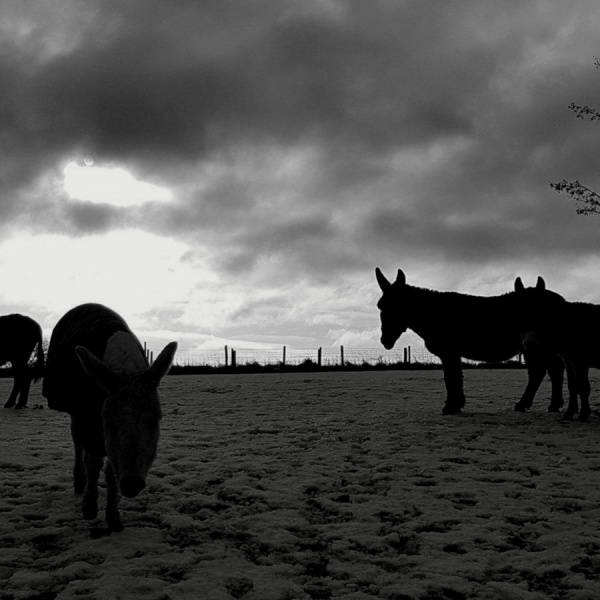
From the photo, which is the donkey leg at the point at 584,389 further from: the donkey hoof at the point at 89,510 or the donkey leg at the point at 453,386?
the donkey hoof at the point at 89,510

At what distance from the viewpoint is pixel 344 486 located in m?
5.67

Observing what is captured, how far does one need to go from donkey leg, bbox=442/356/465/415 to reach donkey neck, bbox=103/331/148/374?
22.1ft

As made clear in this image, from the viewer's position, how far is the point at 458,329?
10.2m

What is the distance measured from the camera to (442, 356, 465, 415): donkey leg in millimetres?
10086

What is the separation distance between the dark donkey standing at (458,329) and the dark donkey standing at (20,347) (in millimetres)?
8342

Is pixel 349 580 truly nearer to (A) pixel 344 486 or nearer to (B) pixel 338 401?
(A) pixel 344 486

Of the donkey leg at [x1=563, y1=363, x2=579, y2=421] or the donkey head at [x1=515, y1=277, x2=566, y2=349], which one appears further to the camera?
the donkey leg at [x1=563, y1=363, x2=579, y2=421]

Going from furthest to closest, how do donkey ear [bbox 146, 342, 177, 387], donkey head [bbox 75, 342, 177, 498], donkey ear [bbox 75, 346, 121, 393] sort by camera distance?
donkey ear [bbox 146, 342, 177, 387] < donkey ear [bbox 75, 346, 121, 393] < donkey head [bbox 75, 342, 177, 498]

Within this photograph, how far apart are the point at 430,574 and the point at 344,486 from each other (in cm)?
208

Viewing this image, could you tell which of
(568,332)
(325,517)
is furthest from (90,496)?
(568,332)

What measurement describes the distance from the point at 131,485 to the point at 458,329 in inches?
307

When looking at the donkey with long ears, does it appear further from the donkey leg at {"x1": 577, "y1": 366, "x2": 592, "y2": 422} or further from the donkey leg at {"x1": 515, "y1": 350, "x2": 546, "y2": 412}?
the donkey leg at {"x1": 515, "y1": 350, "x2": 546, "y2": 412}

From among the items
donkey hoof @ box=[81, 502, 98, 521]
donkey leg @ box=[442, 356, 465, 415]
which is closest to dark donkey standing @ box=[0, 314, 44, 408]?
donkey hoof @ box=[81, 502, 98, 521]

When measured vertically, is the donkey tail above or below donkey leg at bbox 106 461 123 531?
above
